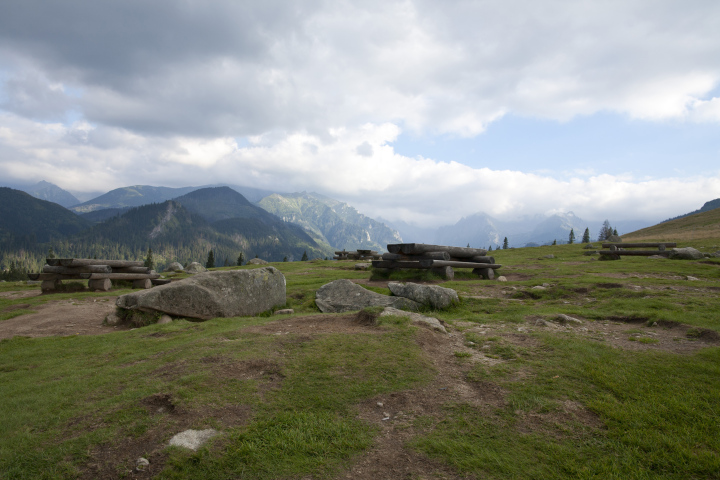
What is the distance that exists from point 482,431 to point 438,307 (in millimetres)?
7378

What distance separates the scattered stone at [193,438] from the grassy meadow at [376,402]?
137 millimetres

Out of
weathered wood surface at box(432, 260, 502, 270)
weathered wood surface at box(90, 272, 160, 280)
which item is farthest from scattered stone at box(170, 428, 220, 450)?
weathered wood surface at box(90, 272, 160, 280)

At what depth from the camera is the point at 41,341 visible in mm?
9422

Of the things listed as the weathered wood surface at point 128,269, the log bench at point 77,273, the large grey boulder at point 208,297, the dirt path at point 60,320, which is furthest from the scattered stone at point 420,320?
the weathered wood surface at point 128,269

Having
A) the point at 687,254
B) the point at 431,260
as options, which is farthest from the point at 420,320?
the point at 687,254

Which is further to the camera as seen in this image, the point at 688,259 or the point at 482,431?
the point at 688,259

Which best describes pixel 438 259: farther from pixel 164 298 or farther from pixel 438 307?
pixel 164 298

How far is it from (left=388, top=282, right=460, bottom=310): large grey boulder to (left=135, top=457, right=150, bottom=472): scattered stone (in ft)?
30.5

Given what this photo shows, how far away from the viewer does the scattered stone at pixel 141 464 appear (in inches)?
152

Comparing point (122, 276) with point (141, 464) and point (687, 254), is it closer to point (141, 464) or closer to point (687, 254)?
point (141, 464)

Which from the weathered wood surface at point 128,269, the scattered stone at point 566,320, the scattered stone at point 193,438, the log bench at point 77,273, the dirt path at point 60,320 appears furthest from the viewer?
the weathered wood surface at point 128,269

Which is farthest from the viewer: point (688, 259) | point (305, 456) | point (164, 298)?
point (688, 259)

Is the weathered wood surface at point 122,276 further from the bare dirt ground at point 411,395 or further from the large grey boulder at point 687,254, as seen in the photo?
the large grey boulder at point 687,254

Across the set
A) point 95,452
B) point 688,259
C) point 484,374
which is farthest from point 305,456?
point 688,259
